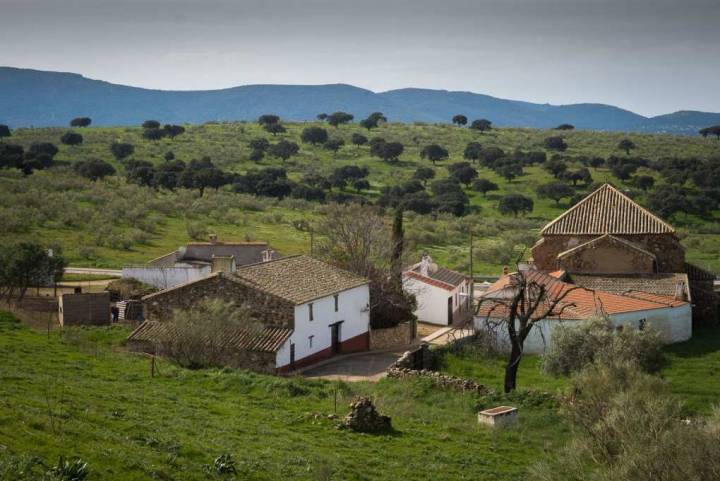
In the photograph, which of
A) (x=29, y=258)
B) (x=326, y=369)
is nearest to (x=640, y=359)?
(x=326, y=369)

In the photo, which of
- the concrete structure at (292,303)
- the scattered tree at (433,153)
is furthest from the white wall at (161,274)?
the scattered tree at (433,153)

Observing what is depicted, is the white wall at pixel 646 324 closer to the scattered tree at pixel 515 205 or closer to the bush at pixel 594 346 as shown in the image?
the bush at pixel 594 346

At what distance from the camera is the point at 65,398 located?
18.2m

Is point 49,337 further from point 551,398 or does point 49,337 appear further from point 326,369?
point 551,398

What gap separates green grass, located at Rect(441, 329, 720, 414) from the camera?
90.4 feet

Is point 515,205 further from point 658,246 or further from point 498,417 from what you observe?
point 498,417

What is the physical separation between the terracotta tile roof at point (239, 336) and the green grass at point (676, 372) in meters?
6.12

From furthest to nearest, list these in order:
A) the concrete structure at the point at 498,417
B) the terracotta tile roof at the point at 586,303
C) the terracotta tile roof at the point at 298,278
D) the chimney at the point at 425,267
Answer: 1. the chimney at the point at 425,267
2. the terracotta tile roof at the point at 586,303
3. the terracotta tile roof at the point at 298,278
4. the concrete structure at the point at 498,417

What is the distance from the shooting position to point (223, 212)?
74750mm

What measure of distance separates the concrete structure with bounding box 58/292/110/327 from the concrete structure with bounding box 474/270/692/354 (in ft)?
51.3

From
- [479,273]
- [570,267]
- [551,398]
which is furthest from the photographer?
[479,273]

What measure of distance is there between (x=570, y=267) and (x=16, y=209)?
1539 inches

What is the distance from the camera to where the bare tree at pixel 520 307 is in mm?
26953

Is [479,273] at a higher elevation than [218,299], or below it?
below
